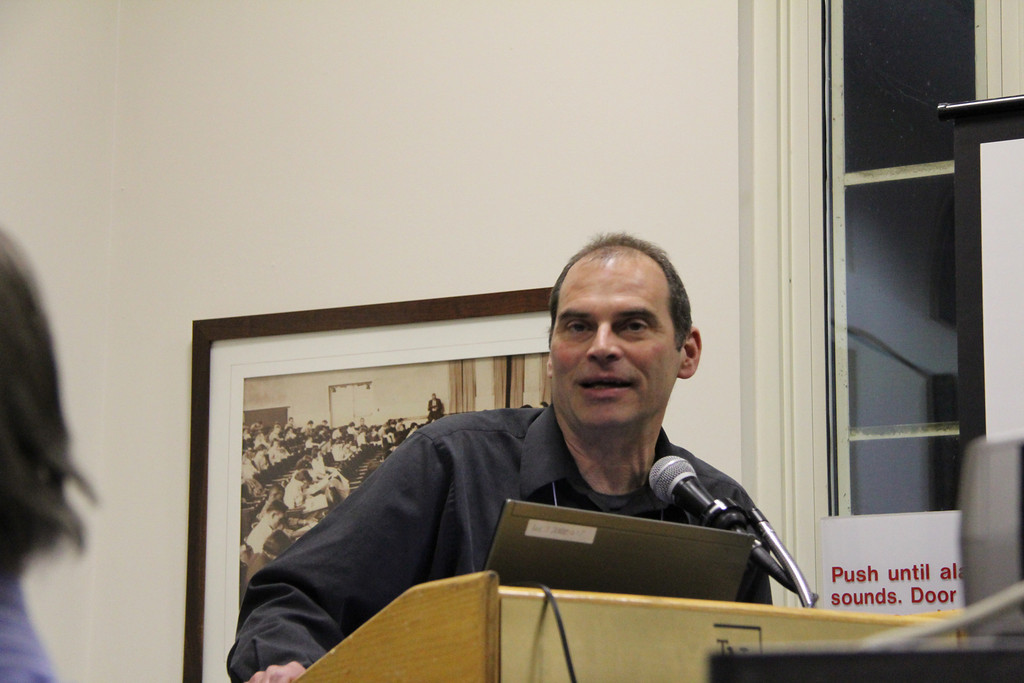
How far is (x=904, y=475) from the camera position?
7.72 ft

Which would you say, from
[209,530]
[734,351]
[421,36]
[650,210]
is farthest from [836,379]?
[209,530]

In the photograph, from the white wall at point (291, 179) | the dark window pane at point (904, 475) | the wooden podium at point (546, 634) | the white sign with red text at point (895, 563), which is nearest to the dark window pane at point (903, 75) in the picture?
the white wall at point (291, 179)

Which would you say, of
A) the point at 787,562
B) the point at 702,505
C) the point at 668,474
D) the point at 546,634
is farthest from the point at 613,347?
the point at 546,634

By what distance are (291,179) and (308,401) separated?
54cm

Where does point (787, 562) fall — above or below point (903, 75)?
below

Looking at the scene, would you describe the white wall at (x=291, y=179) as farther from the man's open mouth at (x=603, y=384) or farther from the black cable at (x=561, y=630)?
the black cable at (x=561, y=630)

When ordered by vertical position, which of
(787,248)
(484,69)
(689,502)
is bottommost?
(689,502)

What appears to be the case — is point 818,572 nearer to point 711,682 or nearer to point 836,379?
point 836,379

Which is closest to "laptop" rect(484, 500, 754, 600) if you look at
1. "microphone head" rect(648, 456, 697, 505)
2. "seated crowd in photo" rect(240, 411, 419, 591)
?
"microphone head" rect(648, 456, 697, 505)

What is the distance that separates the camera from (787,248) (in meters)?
2.44

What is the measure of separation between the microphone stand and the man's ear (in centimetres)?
69

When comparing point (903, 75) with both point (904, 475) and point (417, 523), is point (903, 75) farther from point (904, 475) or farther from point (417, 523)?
point (417, 523)

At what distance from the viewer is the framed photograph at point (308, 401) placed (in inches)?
97.3

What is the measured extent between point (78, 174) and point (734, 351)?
1.60m
